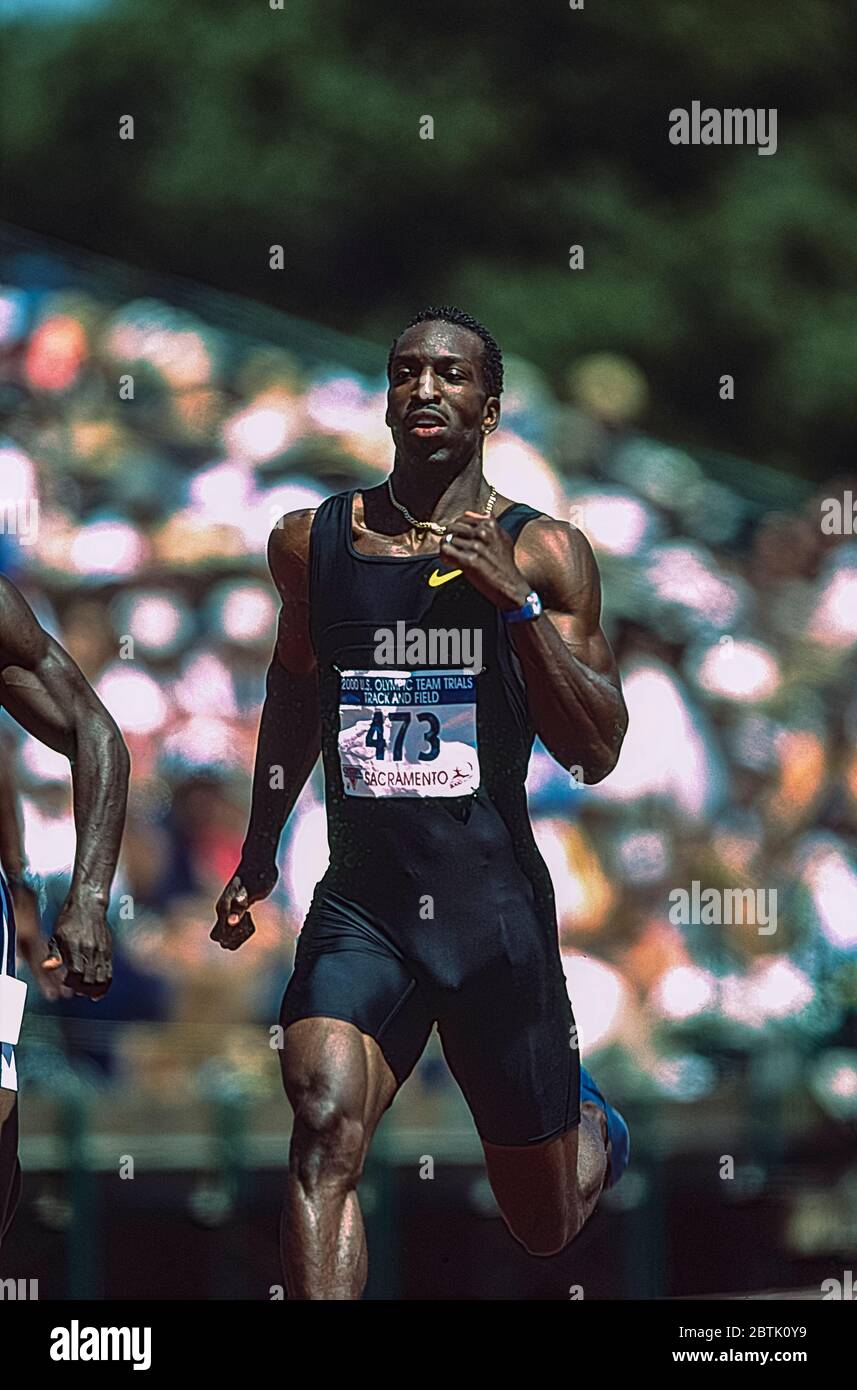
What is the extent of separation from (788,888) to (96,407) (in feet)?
8.49

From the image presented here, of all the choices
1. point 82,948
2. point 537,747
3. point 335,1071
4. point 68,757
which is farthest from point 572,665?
point 537,747

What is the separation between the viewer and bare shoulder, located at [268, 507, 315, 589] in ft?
23.3

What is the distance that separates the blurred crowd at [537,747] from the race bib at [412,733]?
4.54 feet

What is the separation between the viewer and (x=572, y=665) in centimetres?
676

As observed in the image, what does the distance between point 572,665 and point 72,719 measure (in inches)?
47.8

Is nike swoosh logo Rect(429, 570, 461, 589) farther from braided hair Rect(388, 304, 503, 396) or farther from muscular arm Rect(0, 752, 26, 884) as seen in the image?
muscular arm Rect(0, 752, 26, 884)

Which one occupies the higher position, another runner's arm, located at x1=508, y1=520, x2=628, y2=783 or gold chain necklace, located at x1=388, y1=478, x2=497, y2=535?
gold chain necklace, located at x1=388, y1=478, x2=497, y2=535

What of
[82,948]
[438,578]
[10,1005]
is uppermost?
[438,578]

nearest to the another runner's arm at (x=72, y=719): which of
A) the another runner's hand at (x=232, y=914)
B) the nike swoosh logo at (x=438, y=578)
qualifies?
the another runner's hand at (x=232, y=914)

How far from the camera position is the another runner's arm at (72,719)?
21.9ft

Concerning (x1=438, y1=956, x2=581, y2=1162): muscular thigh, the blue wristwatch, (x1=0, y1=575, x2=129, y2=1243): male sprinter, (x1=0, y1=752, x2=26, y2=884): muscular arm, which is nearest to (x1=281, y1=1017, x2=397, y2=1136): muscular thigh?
(x1=438, y1=956, x2=581, y2=1162): muscular thigh

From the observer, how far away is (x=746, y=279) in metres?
8.59

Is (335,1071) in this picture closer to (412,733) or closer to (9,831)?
(412,733)
